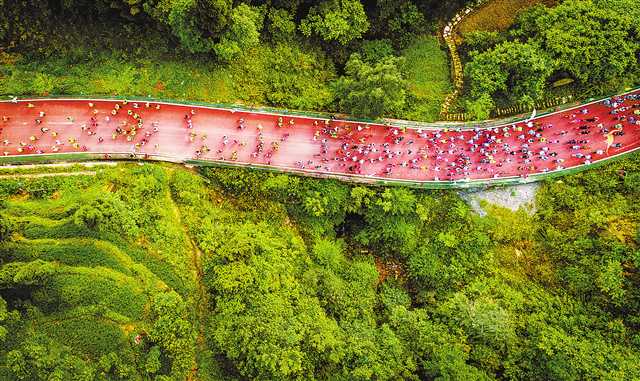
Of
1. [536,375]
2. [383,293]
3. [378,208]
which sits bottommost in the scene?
[536,375]

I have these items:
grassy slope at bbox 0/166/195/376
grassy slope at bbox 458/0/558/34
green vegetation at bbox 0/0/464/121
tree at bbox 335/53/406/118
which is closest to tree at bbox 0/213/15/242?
grassy slope at bbox 0/166/195/376

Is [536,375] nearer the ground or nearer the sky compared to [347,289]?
nearer the ground

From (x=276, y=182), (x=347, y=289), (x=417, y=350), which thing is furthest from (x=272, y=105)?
(x=417, y=350)

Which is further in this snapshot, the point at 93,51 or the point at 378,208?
the point at 378,208

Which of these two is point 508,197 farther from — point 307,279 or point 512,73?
point 307,279

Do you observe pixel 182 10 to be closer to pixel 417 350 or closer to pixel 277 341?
pixel 277 341
